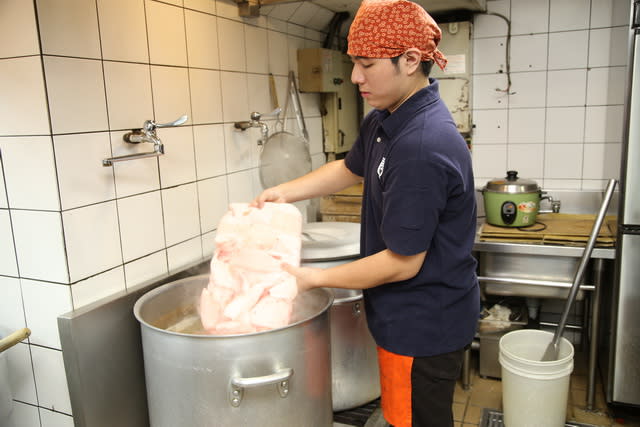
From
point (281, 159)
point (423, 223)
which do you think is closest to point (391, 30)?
point (423, 223)

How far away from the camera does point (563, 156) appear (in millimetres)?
2594

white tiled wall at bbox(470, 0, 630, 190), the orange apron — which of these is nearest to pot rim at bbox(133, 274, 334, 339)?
the orange apron

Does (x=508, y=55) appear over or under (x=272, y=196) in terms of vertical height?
over

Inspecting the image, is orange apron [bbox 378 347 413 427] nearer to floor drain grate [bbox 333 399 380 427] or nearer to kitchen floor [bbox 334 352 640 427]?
floor drain grate [bbox 333 399 380 427]

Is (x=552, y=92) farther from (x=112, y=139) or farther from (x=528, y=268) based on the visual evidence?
(x=112, y=139)

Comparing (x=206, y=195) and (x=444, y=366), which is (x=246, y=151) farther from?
(x=444, y=366)

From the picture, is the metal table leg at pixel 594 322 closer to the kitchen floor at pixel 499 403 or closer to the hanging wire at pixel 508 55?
the kitchen floor at pixel 499 403

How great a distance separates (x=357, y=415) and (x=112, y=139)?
49.3 inches

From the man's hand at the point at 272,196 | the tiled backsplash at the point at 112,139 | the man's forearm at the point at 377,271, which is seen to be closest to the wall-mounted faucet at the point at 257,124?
the tiled backsplash at the point at 112,139

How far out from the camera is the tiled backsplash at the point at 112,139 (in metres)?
1.26

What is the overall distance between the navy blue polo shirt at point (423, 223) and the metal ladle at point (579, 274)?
0.81 metres

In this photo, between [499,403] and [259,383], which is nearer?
[259,383]

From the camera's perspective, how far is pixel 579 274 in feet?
6.57

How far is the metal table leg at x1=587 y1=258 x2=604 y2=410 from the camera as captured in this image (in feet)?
6.88
